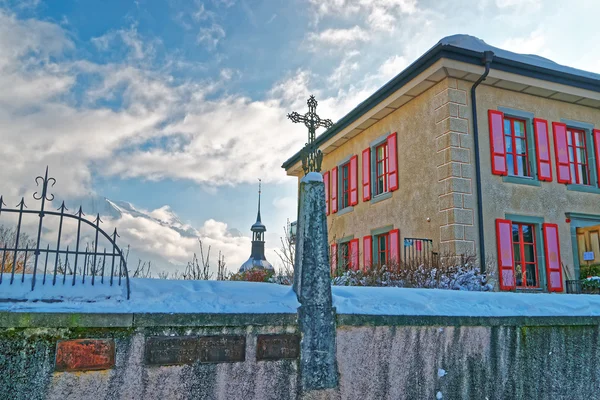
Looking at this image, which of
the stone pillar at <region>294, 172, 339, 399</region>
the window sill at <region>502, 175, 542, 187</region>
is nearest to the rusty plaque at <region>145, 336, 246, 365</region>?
the stone pillar at <region>294, 172, 339, 399</region>

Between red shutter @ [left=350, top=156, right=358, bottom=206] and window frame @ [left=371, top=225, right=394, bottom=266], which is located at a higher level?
red shutter @ [left=350, top=156, right=358, bottom=206]

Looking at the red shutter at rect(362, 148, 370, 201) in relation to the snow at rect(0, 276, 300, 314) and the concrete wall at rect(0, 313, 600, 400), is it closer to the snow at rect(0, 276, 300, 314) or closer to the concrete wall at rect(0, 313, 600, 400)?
the concrete wall at rect(0, 313, 600, 400)

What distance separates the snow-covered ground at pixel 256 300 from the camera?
339cm

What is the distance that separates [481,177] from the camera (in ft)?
35.0

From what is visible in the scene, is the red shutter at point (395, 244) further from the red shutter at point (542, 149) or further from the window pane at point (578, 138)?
the window pane at point (578, 138)

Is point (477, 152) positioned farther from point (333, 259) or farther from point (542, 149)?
point (333, 259)

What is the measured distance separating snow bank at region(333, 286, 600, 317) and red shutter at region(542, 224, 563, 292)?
5.92m

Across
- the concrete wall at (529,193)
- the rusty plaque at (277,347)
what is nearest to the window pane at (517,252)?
the concrete wall at (529,193)

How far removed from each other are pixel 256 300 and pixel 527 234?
9.13 meters

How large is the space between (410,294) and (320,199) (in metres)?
1.23

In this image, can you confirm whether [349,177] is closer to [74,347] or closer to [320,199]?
[320,199]

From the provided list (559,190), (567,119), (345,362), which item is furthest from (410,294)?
(567,119)

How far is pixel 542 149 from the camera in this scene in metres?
11.4

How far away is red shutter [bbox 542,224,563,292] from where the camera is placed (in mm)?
10703
